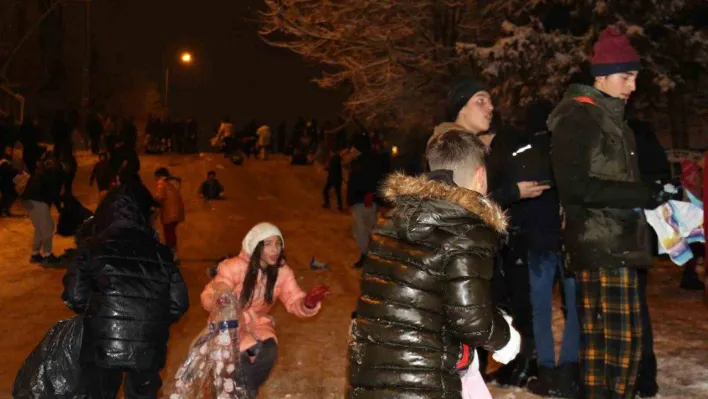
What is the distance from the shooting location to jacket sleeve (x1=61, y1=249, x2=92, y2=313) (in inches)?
218

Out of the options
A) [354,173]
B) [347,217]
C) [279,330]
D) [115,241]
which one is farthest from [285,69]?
[115,241]

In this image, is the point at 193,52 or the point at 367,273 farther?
the point at 193,52

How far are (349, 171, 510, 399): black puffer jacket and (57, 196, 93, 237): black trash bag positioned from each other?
11.8m

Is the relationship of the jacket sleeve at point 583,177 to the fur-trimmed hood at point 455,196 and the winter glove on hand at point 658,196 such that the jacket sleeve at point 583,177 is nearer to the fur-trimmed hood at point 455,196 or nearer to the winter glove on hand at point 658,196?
the winter glove on hand at point 658,196

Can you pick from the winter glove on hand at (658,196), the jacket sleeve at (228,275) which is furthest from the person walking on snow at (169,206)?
the winter glove on hand at (658,196)

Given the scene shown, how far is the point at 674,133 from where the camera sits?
57.6 feet


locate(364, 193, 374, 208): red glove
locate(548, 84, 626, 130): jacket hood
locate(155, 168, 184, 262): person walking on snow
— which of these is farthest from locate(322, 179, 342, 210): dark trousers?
locate(548, 84, 626, 130): jacket hood

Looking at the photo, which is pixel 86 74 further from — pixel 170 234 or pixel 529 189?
pixel 529 189

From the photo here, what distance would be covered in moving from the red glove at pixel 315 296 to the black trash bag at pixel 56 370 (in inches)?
55.8

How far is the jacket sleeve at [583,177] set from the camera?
17.0 ft

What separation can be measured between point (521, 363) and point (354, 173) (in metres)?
8.17

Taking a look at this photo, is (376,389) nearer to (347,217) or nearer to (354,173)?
(354,173)

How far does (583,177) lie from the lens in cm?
528

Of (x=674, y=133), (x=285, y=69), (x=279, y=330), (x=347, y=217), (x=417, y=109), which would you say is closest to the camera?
(x=279, y=330)
